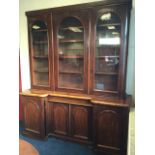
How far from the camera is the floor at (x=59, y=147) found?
247 cm

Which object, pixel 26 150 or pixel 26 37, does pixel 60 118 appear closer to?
pixel 26 150

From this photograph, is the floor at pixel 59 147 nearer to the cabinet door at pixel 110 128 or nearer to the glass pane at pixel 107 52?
the cabinet door at pixel 110 128

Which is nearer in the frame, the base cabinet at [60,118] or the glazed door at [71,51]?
the glazed door at [71,51]

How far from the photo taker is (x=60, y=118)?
2795 millimetres

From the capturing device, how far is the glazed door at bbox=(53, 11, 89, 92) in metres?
2.63

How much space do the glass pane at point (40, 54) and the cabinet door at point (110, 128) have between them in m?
1.23

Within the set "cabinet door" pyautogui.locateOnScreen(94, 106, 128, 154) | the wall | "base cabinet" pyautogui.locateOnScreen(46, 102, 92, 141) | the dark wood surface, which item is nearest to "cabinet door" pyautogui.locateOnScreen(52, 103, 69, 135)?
"base cabinet" pyautogui.locateOnScreen(46, 102, 92, 141)

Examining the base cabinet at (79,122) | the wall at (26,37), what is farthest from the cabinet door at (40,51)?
the base cabinet at (79,122)

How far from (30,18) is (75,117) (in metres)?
2.01

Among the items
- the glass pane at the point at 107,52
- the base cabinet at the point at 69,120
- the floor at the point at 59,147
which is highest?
the glass pane at the point at 107,52

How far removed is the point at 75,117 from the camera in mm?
2672
